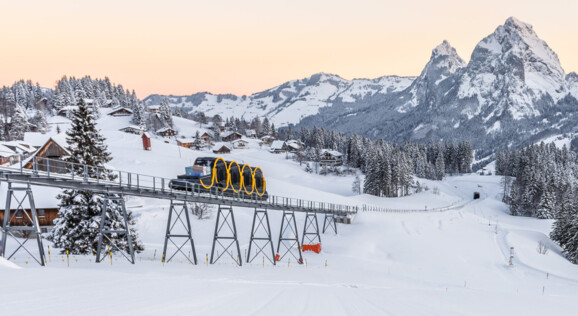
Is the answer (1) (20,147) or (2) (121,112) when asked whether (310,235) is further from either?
(2) (121,112)

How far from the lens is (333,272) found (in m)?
30.0

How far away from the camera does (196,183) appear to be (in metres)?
28.5

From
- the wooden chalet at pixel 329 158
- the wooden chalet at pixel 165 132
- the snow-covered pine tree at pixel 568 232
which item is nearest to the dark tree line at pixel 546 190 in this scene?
the snow-covered pine tree at pixel 568 232

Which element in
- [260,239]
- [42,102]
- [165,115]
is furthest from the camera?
[42,102]

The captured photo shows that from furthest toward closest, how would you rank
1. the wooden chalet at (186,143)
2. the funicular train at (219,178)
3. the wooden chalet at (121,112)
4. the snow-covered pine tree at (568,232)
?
the wooden chalet at (121,112), the wooden chalet at (186,143), the snow-covered pine tree at (568,232), the funicular train at (219,178)

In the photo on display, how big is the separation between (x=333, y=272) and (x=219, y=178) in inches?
511

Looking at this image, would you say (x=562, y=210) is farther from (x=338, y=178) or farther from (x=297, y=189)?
(x=338, y=178)

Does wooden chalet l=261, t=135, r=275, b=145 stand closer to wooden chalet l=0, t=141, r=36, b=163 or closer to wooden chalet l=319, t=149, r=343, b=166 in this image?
wooden chalet l=319, t=149, r=343, b=166

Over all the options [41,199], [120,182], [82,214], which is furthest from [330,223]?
[41,199]

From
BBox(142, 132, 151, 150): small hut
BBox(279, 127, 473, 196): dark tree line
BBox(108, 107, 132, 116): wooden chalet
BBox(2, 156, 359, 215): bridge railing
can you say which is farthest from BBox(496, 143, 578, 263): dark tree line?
BBox(108, 107, 132, 116): wooden chalet

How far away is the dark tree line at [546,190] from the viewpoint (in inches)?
2018

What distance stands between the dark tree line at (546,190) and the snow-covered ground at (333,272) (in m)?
3.30

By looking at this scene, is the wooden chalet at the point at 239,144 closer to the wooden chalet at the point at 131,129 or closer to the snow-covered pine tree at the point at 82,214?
the wooden chalet at the point at 131,129

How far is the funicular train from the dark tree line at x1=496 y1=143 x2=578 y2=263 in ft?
144
